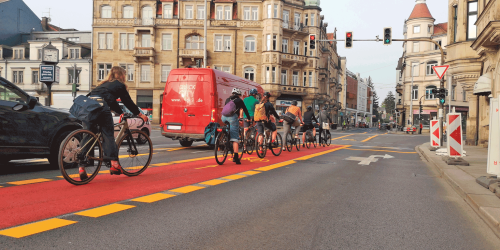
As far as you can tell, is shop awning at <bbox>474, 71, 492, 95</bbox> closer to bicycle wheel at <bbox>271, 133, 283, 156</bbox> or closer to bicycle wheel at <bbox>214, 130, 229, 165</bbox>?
bicycle wheel at <bbox>271, 133, 283, 156</bbox>

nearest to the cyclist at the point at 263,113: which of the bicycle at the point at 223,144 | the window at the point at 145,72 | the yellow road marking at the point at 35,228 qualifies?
the bicycle at the point at 223,144

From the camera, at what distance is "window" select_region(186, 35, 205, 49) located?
1865 inches

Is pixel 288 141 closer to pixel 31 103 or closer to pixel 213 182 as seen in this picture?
pixel 213 182

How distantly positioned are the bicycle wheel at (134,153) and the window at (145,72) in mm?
41268

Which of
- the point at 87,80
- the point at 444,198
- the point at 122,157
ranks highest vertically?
the point at 87,80

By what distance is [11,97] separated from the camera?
7363 millimetres

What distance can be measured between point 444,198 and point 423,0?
66397 mm

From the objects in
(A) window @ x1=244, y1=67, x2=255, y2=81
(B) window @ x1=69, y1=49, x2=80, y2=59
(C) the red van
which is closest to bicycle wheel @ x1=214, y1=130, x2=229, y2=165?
(C) the red van

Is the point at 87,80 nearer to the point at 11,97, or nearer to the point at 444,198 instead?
the point at 11,97

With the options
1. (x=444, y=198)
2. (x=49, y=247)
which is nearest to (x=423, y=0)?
(x=444, y=198)

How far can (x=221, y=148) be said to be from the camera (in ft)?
31.6

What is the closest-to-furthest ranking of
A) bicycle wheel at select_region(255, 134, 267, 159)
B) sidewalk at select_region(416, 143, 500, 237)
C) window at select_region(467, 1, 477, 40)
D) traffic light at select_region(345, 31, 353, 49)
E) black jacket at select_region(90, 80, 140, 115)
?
sidewalk at select_region(416, 143, 500, 237), black jacket at select_region(90, 80, 140, 115), bicycle wheel at select_region(255, 134, 267, 159), window at select_region(467, 1, 477, 40), traffic light at select_region(345, 31, 353, 49)

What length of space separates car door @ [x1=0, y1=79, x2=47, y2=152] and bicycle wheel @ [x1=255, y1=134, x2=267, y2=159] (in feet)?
17.8

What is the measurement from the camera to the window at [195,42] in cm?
4738
